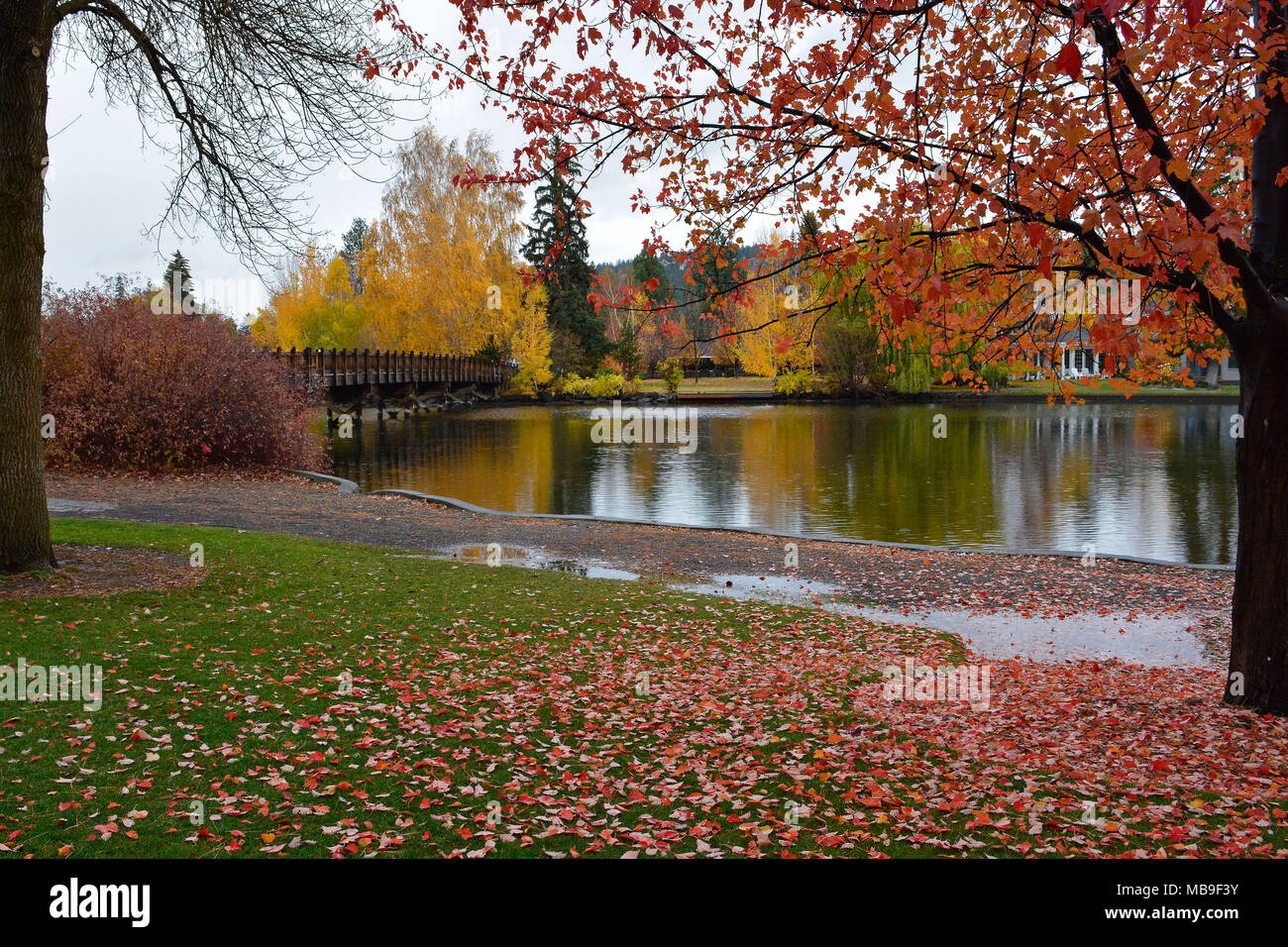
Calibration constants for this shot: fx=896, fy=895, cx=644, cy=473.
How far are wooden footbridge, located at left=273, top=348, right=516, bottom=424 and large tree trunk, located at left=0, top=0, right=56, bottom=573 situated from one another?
65.7 ft

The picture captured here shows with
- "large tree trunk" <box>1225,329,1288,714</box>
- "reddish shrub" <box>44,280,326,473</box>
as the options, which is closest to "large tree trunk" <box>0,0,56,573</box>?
"large tree trunk" <box>1225,329,1288,714</box>

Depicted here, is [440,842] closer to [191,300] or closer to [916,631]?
[916,631]

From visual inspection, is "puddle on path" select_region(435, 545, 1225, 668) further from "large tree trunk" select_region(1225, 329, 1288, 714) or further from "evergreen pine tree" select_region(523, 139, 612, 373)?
"evergreen pine tree" select_region(523, 139, 612, 373)

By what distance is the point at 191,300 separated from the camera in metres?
24.5

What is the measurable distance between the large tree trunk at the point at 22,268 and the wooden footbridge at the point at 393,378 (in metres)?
20.0

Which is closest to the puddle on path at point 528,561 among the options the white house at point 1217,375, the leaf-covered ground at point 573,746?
the leaf-covered ground at point 573,746

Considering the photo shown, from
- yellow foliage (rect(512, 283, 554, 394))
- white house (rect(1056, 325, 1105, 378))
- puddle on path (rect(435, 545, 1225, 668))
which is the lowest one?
puddle on path (rect(435, 545, 1225, 668))

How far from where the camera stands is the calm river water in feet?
63.4

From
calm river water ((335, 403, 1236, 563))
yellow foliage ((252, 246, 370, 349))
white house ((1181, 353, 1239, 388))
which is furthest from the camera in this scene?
yellow foliage ((252, 246, 370, 349))

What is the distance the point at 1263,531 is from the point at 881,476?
2093 cm

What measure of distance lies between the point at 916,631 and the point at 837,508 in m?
11.9

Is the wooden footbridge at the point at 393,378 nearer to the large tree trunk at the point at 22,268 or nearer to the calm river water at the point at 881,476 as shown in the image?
the calm river water at the point at 881,476

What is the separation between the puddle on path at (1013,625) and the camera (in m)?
9.39

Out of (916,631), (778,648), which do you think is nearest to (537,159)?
(778,648)
